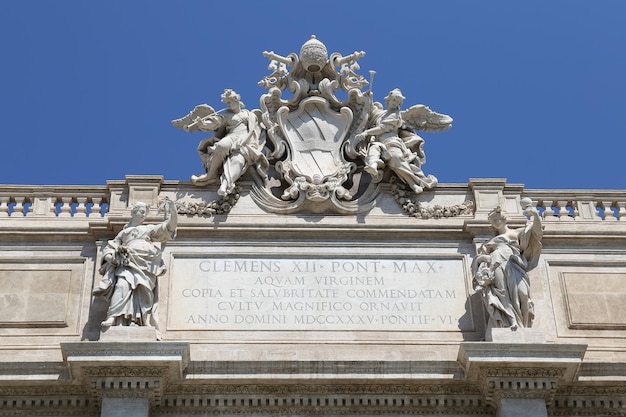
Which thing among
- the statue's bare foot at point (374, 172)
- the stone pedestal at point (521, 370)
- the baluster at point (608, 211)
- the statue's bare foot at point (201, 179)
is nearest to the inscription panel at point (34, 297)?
the statue's bare foot at point (201, 179)

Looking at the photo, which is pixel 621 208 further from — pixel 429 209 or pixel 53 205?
pixel 53 205

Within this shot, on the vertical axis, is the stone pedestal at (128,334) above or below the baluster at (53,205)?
below

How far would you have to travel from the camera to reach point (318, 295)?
20.5m

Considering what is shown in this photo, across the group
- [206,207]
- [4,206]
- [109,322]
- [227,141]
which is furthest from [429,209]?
[4,206]

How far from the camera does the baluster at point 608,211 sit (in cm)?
2166

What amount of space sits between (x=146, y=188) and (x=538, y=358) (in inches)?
251

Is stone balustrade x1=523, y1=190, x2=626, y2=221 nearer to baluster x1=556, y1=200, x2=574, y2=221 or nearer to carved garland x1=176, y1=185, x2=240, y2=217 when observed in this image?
baluster x1=556, y1=200, x2=574, y2=221

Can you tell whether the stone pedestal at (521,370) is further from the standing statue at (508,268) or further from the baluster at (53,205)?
the baluster at (53,205)

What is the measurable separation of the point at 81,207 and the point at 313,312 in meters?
3.92

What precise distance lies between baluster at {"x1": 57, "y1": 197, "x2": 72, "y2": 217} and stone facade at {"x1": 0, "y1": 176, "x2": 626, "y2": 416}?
0.03m

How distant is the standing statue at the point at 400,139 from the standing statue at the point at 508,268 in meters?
1.56

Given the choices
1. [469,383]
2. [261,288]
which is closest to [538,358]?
[469,383]

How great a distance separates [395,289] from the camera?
20609mm

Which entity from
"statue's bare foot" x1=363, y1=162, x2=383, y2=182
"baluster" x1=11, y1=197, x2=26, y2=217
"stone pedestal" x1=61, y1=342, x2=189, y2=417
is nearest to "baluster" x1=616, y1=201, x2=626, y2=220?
"statue's bare foot" x1=363, y1=162, x2=383, y2=182
